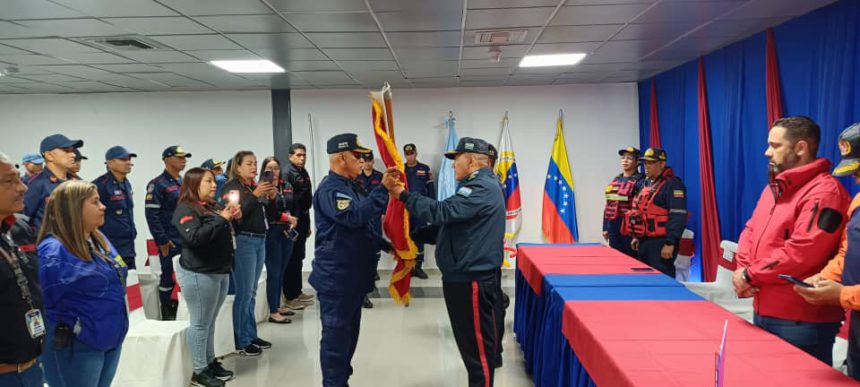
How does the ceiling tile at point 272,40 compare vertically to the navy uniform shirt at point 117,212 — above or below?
above

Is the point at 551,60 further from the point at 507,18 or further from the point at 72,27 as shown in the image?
the point at 72,27

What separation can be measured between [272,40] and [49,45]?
1.83 metres

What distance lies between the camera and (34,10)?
10.0ft

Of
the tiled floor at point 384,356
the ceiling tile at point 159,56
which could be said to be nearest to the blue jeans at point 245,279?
the tiled floor at point 384,356

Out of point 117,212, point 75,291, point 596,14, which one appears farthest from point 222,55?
point 596,14

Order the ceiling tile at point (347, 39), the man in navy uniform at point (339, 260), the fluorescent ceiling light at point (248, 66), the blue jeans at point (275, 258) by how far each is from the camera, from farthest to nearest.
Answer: the fluorescent ceiling light at point (248, 66), the blue jeans at point (275, 258), the ceiling tile at point (347, 39), the man in navy uniform at point (339, 260)

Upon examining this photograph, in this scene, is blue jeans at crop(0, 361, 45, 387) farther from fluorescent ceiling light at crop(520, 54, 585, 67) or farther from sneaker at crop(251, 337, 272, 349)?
fluorescent ceiling light at crop(520, 54, 585, 67)

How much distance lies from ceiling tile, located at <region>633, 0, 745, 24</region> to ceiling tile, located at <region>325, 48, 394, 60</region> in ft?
6.92

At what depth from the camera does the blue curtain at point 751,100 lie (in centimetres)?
317

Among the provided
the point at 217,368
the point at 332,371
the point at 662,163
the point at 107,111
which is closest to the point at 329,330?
the point at 332,371

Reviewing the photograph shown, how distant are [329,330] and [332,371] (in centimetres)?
23

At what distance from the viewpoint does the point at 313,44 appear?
159 inches

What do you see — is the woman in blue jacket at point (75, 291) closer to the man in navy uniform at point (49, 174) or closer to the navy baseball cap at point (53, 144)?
the man in navy uniform at point (49, 174)

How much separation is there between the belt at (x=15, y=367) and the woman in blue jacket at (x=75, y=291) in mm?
306
